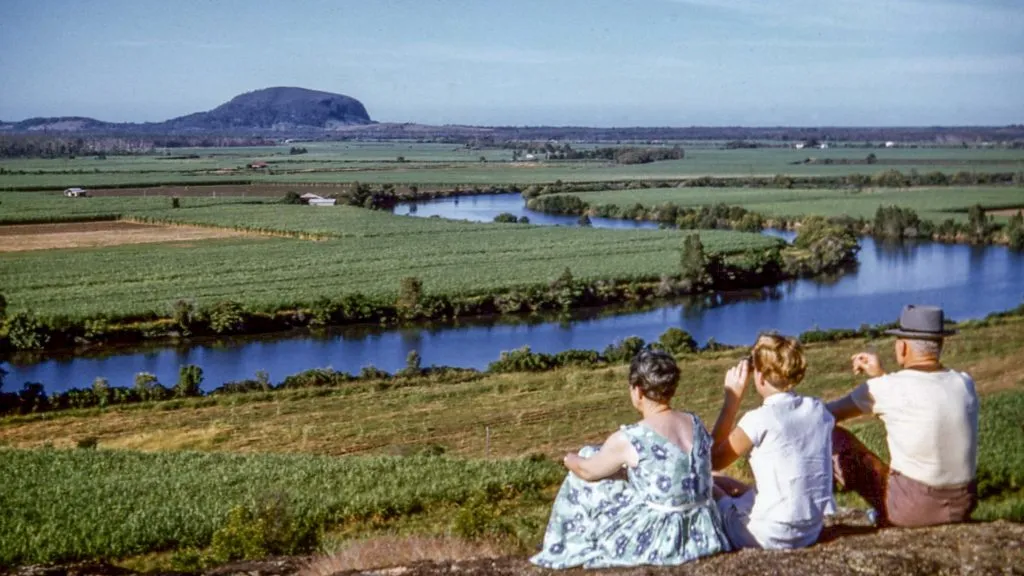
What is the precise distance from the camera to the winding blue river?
99.8 ft

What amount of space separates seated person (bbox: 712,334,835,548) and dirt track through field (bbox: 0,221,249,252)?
49.1 metres

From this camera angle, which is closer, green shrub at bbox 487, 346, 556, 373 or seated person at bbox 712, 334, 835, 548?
seated person at bbox 712, 334, 835, 548

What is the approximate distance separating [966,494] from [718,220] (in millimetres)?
69329

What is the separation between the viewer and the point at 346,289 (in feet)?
135

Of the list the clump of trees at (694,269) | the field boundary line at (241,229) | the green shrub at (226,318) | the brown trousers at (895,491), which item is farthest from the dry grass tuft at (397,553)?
the field boundary line at (241,229)

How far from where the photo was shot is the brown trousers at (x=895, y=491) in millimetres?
Result: 4961

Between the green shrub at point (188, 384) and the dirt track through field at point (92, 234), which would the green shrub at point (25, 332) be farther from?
the dirt track through field at point (92, 234)

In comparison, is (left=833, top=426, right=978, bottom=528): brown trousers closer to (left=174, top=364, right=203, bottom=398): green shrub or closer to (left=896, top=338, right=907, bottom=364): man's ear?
(left=896, top=338, right=907, bottom=364): man's ear

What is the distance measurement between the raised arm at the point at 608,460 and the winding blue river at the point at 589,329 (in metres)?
24.4

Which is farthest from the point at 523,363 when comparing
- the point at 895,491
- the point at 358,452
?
the point at 895,491

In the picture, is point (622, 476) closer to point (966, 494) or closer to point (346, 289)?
point (966, 494)

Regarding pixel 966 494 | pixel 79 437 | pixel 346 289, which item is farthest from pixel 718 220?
pixel 966 494

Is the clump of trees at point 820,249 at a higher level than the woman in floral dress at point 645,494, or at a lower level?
lower

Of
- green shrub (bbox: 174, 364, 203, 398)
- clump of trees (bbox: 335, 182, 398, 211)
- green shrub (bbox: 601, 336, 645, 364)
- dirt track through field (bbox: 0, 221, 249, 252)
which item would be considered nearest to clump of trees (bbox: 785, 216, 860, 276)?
green shrub (bbox: 601, 336, 645, 364)
